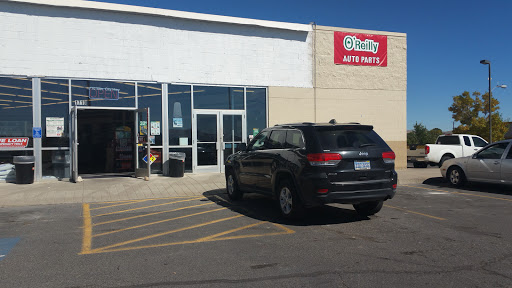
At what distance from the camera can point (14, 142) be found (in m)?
12.7

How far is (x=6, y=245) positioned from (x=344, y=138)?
562cm

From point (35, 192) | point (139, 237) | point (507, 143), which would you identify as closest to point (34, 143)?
point (35, 192)

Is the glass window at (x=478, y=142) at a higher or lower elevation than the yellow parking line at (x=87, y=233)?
higher

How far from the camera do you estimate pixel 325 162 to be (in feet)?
21.8

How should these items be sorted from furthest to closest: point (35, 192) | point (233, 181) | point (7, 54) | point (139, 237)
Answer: point (7, 54), point (35, 192), point (233, 181), point (139, 237)

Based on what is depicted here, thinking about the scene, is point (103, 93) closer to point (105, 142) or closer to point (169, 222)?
point (105, 142)

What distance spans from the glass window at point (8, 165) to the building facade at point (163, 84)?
0.10ft

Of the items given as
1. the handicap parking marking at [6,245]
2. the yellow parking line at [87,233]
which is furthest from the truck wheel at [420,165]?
the handicap parking marking at [6,245]

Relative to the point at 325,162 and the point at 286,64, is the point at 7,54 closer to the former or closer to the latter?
the point at 286,64

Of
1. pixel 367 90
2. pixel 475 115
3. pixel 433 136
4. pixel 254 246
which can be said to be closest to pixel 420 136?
pixel 433 136

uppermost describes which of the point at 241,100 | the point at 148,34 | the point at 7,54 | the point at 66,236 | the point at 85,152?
the point at 148,34

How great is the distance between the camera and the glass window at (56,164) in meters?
13.0

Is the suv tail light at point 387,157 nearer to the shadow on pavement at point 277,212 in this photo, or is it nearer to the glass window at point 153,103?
the shadow on pavement at point 277,212

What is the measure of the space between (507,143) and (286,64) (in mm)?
8099
